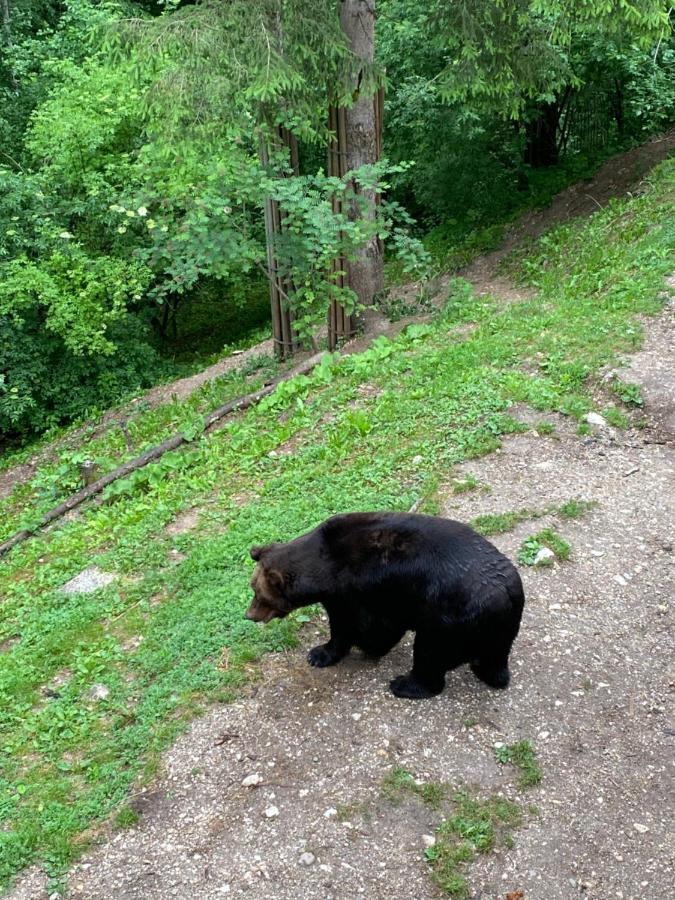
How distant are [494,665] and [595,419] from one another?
13.5ft

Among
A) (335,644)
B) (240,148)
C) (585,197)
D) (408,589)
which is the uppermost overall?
(240,148)

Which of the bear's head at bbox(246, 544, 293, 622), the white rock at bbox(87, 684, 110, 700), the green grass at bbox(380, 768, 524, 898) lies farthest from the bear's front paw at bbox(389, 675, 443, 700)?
the white rock at bbox(87, 684, 110, 700)

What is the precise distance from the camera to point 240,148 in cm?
1379

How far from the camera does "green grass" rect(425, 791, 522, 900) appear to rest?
4172mm

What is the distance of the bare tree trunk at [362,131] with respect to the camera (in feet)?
40.4

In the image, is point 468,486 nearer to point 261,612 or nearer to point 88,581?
point 261,612

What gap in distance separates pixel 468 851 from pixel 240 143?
457 inches

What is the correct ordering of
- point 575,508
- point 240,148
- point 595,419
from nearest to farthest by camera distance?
point 575,508, point 595,419, point 240,148

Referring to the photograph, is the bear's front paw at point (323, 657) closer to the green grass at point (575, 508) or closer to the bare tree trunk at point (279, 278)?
the green grass at point (575, 508)

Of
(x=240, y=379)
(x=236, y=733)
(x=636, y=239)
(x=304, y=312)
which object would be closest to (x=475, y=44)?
(x=636, y=239)

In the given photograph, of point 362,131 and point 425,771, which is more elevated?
point 362,131

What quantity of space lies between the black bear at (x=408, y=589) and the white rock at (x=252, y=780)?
937 mm

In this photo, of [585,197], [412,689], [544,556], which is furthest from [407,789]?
[585,197]

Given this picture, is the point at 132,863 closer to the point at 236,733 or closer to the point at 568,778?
the point at 236,733
